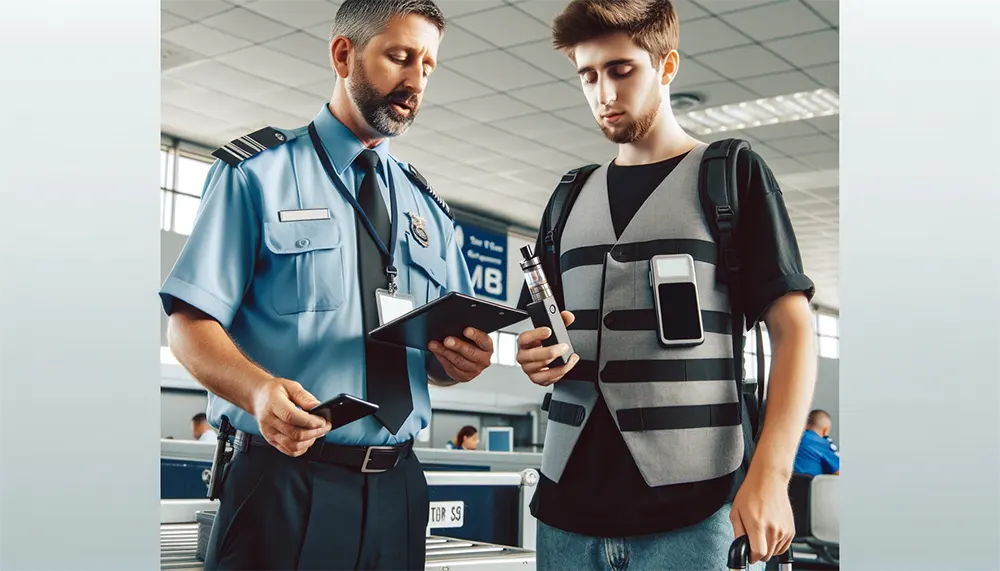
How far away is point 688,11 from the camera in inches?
233

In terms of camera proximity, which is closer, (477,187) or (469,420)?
(477,187)

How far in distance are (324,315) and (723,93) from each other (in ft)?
21.5

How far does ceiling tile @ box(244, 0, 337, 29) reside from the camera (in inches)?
233

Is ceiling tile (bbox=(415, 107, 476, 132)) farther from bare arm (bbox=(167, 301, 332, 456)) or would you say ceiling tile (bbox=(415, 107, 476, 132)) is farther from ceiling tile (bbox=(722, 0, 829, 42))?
bare arm (bbox=(167, 301, 332, 456))

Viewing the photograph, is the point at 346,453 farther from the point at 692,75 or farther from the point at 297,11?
the point at 692,75

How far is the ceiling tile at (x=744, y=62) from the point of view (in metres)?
6.64

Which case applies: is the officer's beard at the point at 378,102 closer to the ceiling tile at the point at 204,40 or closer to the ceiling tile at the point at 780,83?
the ceiling tile at the point at 204,40

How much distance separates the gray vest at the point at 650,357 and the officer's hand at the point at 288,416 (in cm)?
38

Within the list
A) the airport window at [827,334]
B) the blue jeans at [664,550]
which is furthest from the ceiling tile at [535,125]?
the airport window at [827,334]

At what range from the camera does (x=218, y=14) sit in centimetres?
612

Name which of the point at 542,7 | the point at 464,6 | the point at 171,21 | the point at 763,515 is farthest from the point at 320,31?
the point at 763,515

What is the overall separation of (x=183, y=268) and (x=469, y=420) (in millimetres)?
12460
